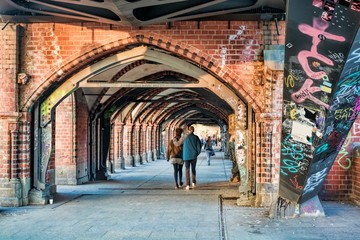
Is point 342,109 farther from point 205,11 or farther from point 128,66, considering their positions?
point 128,66

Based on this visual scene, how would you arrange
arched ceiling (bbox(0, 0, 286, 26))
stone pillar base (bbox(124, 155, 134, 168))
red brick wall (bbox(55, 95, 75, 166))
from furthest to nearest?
stone pillar base (bbox(124, 155, 134, 168)), red brick wall (bbox(55, 95, 75, 166)), arched ceiling (bbox(0, 0, 286, 26))

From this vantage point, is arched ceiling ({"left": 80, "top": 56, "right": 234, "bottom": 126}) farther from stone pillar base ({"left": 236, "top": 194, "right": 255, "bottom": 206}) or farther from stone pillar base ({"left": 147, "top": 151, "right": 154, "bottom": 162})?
stone pillar base ({"left": 147, "top": 151, "right": 154, "bottom": 162})

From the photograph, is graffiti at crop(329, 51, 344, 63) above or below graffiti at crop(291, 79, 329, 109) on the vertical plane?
above

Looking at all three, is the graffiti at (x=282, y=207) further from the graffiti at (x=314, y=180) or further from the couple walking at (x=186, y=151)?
the couple walking at (x=186, y=151)

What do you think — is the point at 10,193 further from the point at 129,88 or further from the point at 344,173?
the point at 129,88

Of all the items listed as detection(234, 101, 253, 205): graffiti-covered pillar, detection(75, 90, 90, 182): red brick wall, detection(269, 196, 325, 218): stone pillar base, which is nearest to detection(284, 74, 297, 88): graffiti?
detection(269, 196, 325, 218): stone pillar base

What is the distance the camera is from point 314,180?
24.9ft

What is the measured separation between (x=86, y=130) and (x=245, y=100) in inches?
243

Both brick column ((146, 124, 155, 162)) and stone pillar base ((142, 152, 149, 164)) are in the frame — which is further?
brick column ((146, 124, 155, 162))

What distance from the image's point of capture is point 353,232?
6.58 meters

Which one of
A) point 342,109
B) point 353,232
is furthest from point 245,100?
point 353,232

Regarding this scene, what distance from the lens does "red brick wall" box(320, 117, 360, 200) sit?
972 cm

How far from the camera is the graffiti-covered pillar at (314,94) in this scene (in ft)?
20.1

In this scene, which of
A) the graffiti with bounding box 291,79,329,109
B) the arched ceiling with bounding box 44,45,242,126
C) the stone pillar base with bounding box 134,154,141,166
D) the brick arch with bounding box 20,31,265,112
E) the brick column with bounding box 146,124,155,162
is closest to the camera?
the graffiti with bounding box 291,79,329,109
